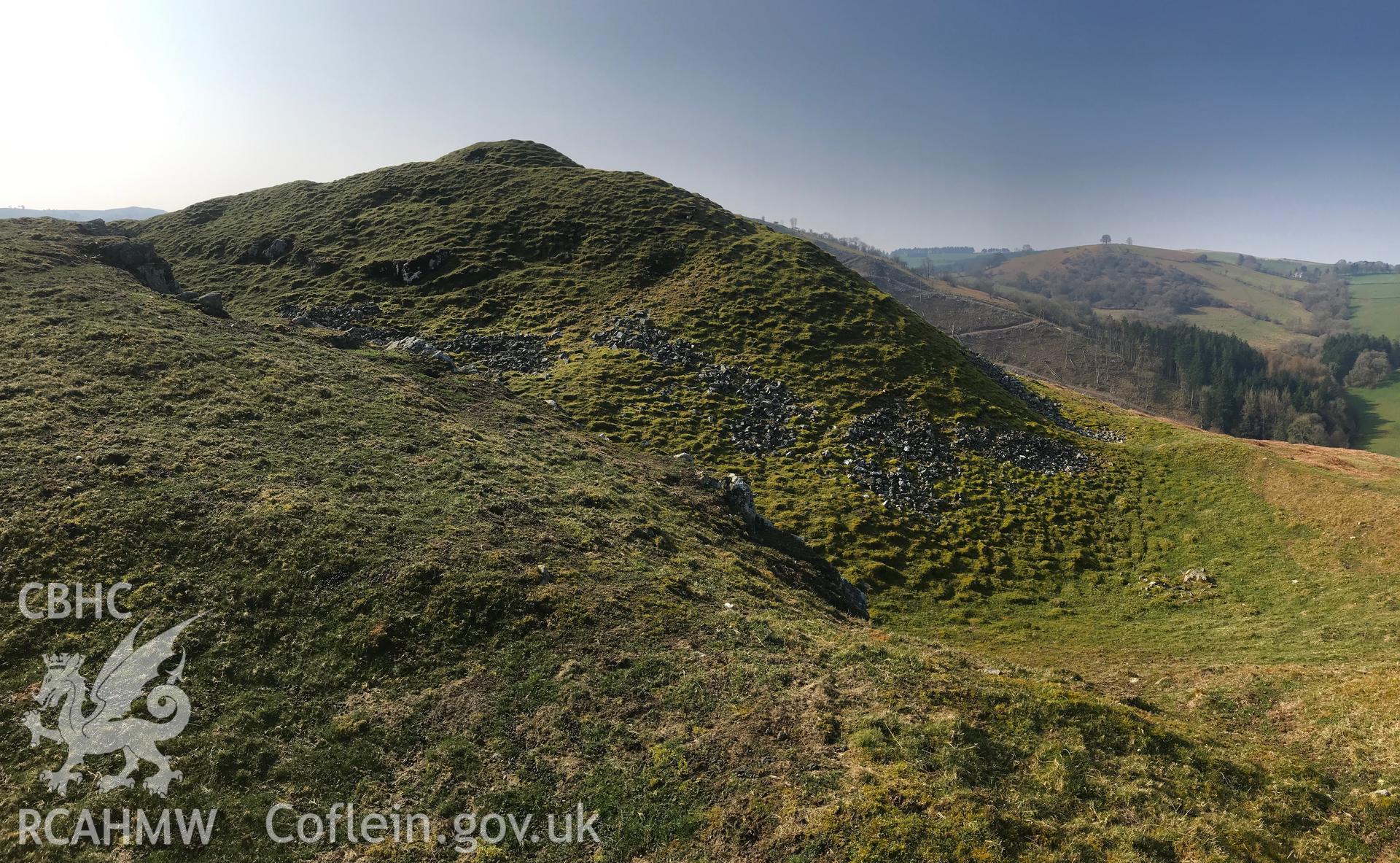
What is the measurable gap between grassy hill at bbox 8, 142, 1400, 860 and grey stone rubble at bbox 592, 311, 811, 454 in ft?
1.41

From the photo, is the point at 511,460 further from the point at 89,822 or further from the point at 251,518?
the point at 89,822

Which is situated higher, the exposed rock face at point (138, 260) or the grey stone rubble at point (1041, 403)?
the exposed rock face at point (138, 260)

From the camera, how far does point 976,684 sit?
14.6 metres

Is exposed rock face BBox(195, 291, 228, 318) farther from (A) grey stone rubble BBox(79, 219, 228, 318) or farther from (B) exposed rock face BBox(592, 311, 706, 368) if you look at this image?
(B) exposed rock face BBox(592, 311, 706, 368)

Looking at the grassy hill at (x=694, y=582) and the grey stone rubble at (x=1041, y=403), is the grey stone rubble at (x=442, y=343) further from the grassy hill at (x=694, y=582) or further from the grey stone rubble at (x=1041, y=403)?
the grey stone rubble at (x=1041, y=403)

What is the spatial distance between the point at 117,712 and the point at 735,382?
40.3 m

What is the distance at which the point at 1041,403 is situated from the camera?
190 feet

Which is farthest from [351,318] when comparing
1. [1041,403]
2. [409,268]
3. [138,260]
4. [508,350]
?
[1041,403]

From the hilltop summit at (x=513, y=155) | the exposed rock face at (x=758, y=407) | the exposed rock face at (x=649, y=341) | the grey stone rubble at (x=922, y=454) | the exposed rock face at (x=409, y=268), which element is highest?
the hilltop summit at (x=513, y=155)

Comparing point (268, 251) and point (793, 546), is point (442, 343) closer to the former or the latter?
point (793, 546)

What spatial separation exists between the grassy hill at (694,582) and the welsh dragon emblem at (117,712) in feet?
1.25

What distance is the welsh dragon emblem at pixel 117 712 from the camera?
11.1 meters

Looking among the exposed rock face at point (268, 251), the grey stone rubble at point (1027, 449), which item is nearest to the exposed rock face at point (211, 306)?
the exposed rock face at point (268, 251)

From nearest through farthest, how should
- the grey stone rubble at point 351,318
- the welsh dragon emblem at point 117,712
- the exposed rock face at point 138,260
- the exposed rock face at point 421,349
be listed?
the welsh dragon emblem at point 117,712 → the exposed rock face at point 421,349 → the exposed rock face at point 138,260 → the grey stone rubble at point 351,318
